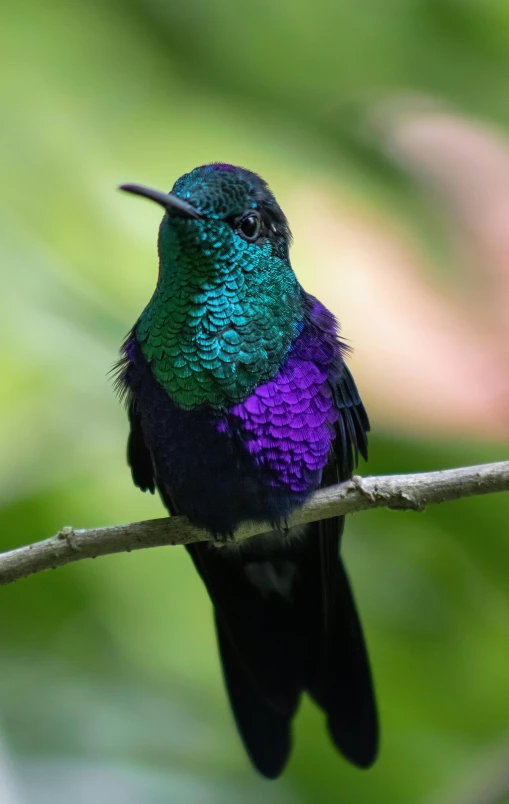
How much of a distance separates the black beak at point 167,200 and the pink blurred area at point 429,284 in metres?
1.29

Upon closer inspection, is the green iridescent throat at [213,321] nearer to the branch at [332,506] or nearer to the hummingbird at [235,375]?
the hummingbird at [235,375]

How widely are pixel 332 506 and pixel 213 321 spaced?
1.31 ft

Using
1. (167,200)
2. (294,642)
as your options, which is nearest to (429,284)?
(294,642)

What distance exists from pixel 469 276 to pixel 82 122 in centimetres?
142

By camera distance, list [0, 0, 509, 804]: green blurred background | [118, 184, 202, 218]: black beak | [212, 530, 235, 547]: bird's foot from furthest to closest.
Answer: [0, 0, 509, 804]: green blurred background → [212, 530, 235, 547]: bird's foot → [118, 184, 202, 218]: black beak

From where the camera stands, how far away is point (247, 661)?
2.11 meters

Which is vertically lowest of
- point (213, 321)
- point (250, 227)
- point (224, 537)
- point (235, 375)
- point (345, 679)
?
point (345, 679)

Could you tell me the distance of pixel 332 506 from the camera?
166cm

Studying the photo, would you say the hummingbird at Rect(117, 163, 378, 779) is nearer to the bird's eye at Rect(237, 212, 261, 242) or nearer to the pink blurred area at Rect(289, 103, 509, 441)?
the bird's eye at Rect(237, 212, 261, 242)

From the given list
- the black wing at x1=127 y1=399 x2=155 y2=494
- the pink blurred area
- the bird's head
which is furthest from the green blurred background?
the bird's head

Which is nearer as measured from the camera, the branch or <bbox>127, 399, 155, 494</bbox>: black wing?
the branch

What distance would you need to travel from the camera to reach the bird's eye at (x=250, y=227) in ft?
5.65

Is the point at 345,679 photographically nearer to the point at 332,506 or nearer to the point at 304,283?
the point at 332,506

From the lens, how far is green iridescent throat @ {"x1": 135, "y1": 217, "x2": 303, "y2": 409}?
5.49 feet
